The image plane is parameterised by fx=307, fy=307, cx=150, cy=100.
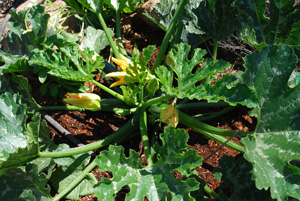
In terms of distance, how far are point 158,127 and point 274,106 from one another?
31.9 inches

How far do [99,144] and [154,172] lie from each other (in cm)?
46

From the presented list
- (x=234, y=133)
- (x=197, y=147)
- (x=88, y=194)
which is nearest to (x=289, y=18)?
(x=234, y=133)

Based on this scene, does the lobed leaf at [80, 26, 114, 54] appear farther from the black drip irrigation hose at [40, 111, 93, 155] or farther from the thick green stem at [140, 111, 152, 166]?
the thick green stem at [140, 111, 152, 166]

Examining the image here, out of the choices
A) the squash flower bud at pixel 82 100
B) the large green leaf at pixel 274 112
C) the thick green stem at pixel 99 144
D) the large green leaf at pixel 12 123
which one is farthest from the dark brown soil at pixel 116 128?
the large green leaf at pixel 274 112

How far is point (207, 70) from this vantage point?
1796 mm

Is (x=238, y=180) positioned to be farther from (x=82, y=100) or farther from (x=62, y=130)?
(x=62, y=130)

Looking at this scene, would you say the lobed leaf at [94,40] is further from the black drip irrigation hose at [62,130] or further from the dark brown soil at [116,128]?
the black drip irrigation hose at [62,130]

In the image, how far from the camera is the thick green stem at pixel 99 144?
1741 mm

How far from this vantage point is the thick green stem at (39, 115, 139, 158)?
5.71 ft

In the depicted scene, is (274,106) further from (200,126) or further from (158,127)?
(158,127)

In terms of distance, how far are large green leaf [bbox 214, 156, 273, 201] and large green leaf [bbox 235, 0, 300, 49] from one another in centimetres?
74

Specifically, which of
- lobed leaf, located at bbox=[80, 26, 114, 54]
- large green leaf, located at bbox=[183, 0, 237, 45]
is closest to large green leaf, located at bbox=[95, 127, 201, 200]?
large green leaf, located at bbox=[183, 0, 237, 45]

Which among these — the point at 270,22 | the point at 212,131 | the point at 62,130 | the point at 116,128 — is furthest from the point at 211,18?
the point at 62,130

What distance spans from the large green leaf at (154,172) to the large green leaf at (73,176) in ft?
1.43
